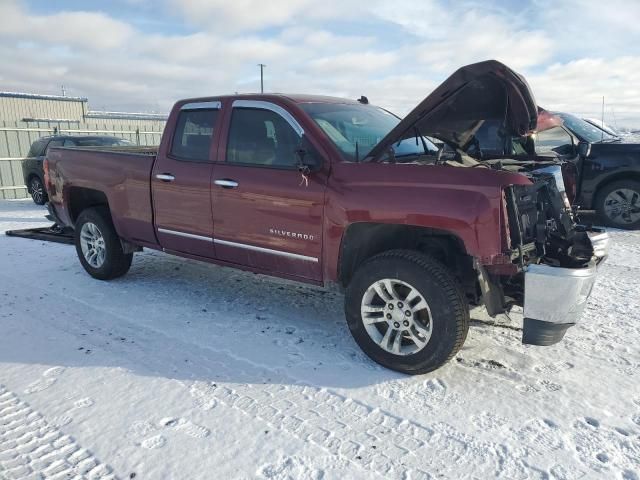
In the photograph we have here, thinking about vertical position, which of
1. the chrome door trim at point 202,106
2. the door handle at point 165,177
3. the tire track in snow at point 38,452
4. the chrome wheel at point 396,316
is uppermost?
the chrome door trim at point 202,106

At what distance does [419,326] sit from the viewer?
11.0 feet

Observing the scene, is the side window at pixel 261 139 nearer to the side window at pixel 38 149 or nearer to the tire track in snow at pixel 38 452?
the tire track in snow at pixel 38 452

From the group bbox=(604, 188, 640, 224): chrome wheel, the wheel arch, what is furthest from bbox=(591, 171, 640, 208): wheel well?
the wheel arch

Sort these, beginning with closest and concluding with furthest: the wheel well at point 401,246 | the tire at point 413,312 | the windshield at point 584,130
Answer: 1. the tire at point 413,312
2. the wheel well at point 401,246
3. the windshield at point 584,130

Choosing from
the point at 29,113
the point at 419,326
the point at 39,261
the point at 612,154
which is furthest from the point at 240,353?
the point at 29,113

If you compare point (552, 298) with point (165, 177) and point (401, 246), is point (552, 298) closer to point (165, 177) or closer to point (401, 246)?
point (401, 246)

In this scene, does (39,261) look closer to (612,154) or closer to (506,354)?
(506,354)

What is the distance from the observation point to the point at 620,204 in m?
7.98

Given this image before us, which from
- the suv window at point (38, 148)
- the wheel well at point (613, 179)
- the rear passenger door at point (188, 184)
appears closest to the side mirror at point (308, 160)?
the rear passenger door at point (188, 184)

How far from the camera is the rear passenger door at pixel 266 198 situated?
3.78 meters

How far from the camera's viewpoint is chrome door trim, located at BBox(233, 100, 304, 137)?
390 cm

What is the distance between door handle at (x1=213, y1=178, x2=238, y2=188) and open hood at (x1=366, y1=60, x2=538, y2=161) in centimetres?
117

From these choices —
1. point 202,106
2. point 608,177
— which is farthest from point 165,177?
point 608,177

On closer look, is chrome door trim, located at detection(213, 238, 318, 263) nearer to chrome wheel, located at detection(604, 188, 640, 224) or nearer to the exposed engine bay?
the exposed engine bay
